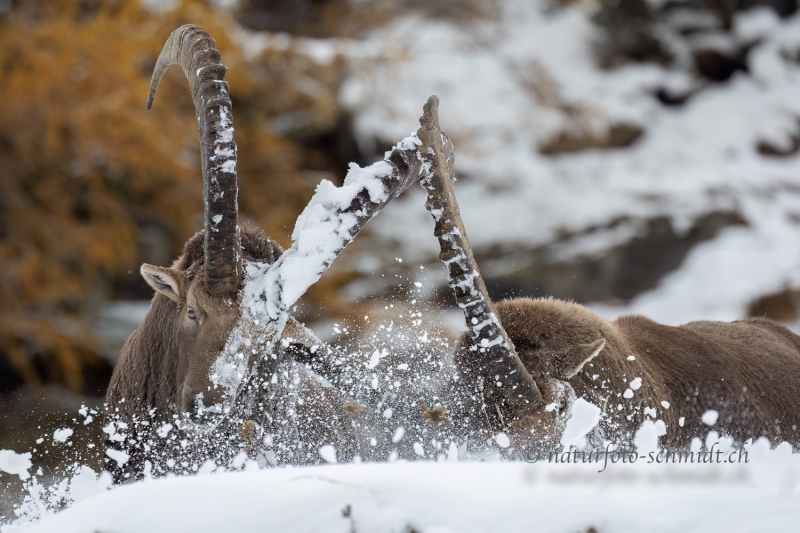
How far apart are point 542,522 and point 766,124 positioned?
13.8 m

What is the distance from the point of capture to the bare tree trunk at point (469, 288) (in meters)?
2.84

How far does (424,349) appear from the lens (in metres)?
3.95

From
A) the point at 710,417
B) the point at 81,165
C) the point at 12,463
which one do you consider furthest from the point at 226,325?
the point at 81,165

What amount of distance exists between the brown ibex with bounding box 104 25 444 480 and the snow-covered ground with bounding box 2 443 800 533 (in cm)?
61

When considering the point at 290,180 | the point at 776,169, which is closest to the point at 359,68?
the point at 290,180

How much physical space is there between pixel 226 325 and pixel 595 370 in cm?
151

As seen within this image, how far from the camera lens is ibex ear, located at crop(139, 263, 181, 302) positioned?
3209 mm

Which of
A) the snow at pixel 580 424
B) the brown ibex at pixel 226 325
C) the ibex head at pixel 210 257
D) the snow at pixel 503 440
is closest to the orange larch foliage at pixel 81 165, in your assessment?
the brown ibex at pixel 226 325

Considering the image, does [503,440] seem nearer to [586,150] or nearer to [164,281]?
[164,281]

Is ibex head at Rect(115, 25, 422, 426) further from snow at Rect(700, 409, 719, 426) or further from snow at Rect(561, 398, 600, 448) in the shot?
snow at Rect(700, 409, 719, 426)

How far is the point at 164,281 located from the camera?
129 inches

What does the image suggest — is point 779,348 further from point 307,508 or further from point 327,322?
point 327,322

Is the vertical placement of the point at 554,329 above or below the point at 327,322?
below

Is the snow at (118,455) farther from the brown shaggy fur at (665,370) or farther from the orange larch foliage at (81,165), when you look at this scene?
the orange larch foliage at (81,165)
